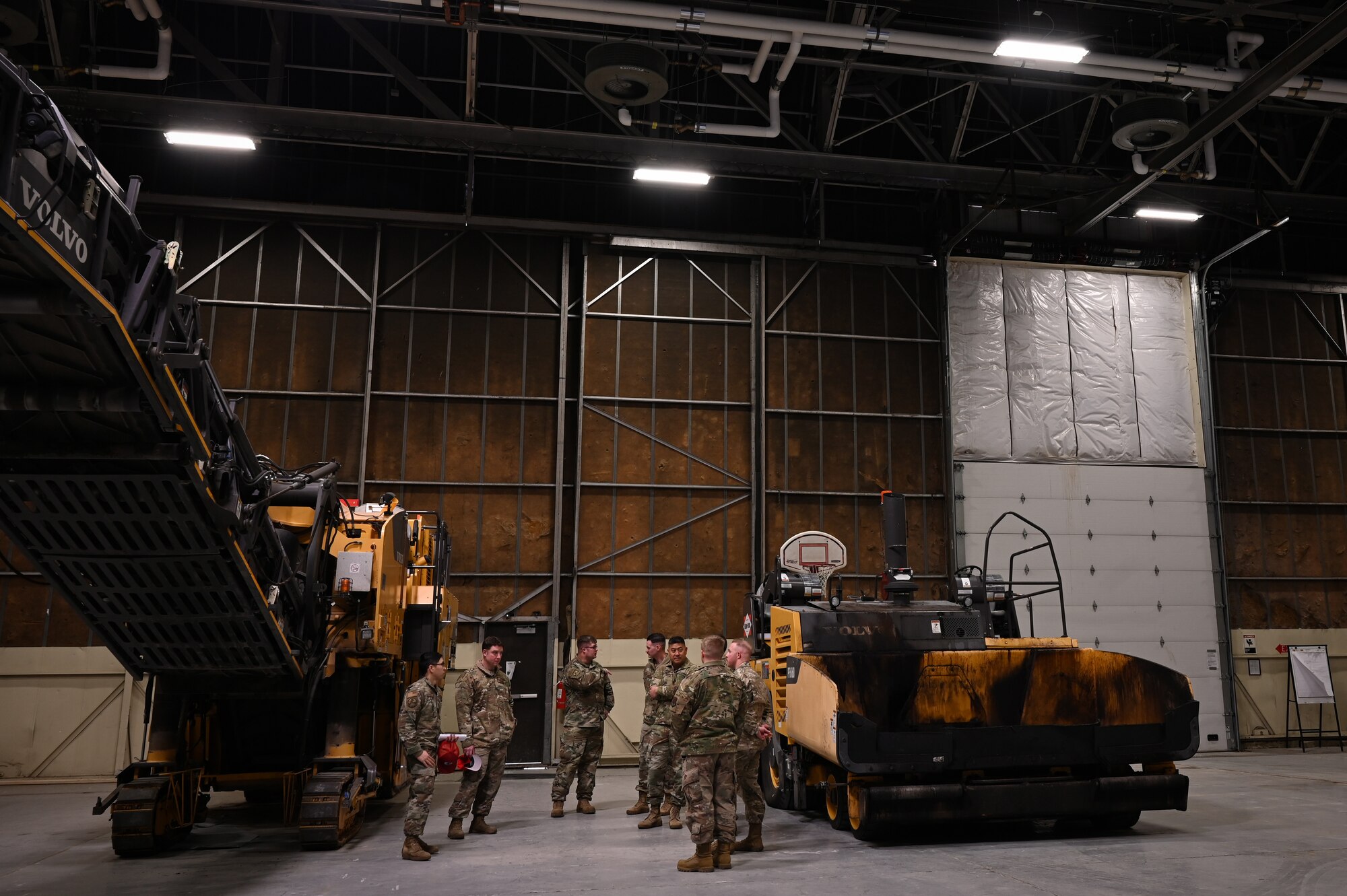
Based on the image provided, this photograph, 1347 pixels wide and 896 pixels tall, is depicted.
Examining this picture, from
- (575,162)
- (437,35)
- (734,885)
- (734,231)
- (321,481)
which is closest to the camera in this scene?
(734,885)

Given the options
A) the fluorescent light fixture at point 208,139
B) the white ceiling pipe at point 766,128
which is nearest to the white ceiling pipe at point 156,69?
the fluorescent light fixture at point 208,139

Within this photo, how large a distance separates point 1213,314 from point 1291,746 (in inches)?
339

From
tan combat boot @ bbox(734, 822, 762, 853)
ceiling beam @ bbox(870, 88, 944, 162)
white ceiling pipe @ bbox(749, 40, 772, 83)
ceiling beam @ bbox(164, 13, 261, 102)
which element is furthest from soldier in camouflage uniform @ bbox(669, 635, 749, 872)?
ceiling beam @ bbox(164, 13, 261, 102)

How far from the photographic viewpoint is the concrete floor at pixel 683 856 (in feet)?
23.8

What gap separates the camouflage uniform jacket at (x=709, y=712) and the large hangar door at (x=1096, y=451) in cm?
1089

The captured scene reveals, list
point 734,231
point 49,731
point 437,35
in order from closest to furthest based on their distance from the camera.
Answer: point 49,731
point 437,35
point 734,231

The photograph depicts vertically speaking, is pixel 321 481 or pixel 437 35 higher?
pixel 437 35

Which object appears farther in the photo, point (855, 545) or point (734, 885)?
point (855, 545)

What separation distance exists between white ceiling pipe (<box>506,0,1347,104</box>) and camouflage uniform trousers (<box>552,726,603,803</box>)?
9139 mm

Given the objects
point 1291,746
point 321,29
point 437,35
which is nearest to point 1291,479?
point 1291,746

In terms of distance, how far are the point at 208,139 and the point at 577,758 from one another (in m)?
10.8

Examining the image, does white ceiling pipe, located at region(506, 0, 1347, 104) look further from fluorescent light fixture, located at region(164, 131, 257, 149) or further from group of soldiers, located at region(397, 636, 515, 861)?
group of soldiers, located at region(397, 636, 515, 861)

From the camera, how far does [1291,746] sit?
1834 cm

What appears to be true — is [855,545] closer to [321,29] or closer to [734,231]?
[734,231]
